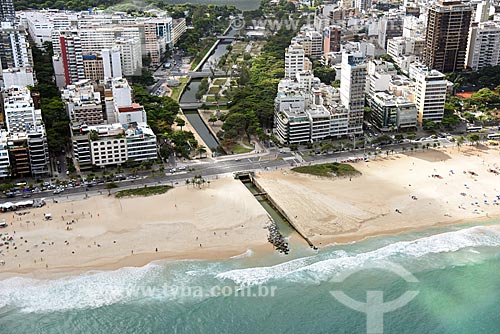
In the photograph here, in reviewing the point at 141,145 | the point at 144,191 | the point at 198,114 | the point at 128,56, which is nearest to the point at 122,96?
the point at 141,145

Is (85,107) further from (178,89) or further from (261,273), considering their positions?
(261,273)

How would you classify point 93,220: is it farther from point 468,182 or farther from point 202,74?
point 202,74

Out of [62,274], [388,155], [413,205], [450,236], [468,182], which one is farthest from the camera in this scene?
[388,155]

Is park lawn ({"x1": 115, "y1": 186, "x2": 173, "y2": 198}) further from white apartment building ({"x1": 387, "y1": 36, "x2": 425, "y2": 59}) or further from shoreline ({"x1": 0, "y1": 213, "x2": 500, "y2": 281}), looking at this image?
white apartment building ({"x1": 387, "y1": 36, "x2": 425, "y2": 59})

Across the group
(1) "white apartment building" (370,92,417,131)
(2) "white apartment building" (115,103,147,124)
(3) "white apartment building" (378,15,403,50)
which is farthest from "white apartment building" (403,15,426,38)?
(2) "white apartment building" (115,103,147,124)

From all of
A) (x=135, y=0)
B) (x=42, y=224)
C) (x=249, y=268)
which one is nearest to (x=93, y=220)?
(x=42, y=224)
